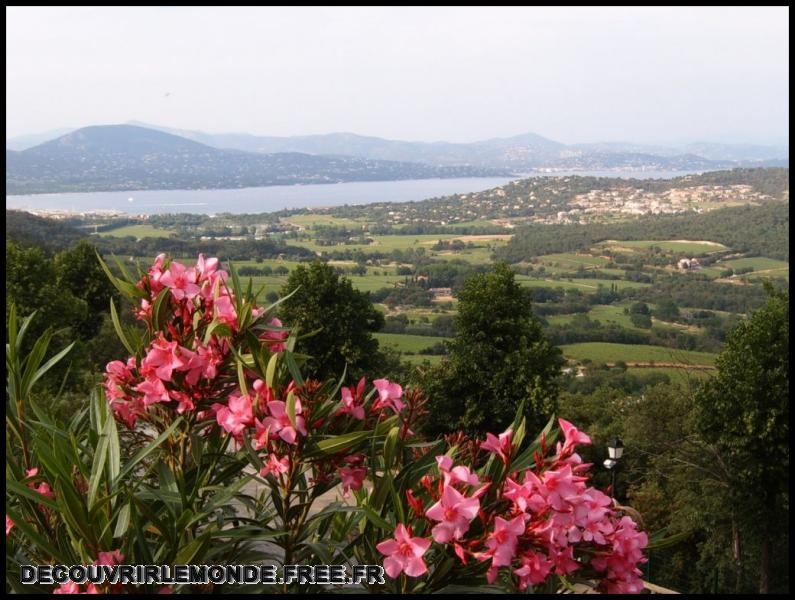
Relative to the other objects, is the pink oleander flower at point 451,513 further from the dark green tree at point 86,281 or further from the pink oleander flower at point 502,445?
the dark green tree at point 86,281

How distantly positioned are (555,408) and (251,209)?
76.7 meters

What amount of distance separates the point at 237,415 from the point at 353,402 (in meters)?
0.27

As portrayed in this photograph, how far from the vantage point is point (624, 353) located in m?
34.7

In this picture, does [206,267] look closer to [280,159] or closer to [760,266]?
[760,266]

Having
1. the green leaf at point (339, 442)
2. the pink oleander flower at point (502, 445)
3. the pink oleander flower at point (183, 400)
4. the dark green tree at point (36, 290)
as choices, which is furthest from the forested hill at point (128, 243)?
the pink oleander flower at point (502, 445)

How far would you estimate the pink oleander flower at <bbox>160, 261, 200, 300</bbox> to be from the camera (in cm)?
164

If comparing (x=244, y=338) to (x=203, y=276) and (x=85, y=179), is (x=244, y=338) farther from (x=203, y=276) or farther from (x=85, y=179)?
(x=85, y=179)

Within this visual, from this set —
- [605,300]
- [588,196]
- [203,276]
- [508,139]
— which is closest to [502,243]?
[605,300]

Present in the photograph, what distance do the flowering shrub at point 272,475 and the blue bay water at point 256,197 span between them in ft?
220

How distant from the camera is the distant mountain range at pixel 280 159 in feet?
313

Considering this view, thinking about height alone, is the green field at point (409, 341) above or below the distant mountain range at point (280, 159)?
below

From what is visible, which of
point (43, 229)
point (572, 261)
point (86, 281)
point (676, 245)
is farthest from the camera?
point (676, 245)

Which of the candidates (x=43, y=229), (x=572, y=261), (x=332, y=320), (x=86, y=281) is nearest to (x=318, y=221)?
(x=572, y=261)

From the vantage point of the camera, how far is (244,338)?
5.07ft
